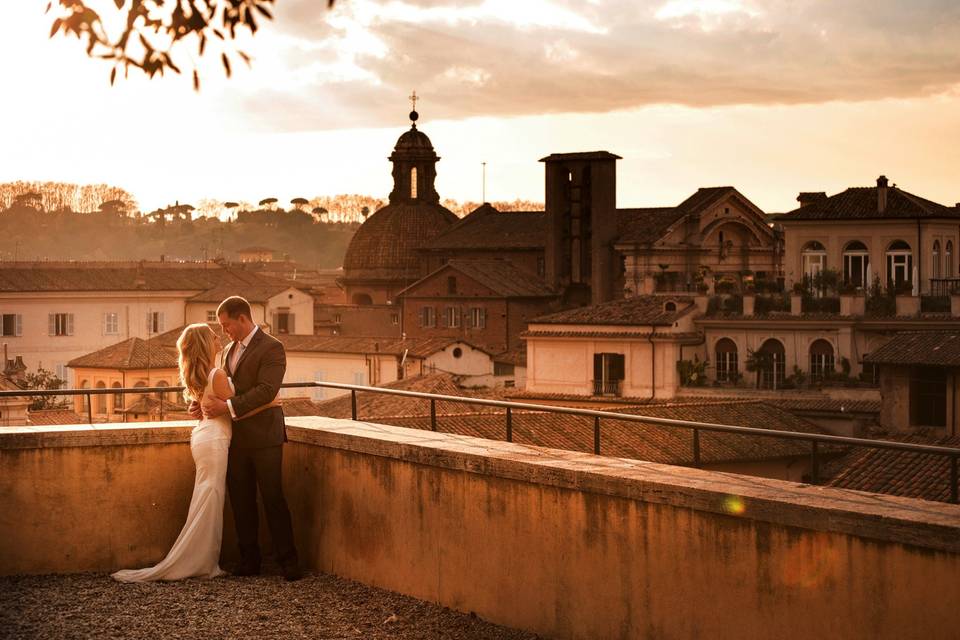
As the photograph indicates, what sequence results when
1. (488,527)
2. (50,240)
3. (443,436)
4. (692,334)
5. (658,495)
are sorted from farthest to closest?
(50,240)
(692,334)
(443,436)
(488,527)
(658,495)

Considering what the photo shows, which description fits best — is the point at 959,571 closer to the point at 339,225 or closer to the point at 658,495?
the point at 658,495

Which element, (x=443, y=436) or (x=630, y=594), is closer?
(x=630, y=594)

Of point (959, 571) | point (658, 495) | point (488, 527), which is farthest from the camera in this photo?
point (488, 527)

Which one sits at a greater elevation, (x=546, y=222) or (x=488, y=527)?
(x=546, y=222)

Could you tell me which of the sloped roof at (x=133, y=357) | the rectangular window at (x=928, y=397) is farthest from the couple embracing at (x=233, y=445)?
the sloped roof at (x=133, y=357)

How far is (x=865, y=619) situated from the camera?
18.5 feet

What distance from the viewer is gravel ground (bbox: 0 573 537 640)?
7.34m

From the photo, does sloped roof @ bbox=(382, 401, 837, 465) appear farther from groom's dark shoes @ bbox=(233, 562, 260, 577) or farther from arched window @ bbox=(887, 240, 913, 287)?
arched window @ bbox=(887, 240, 913, 287)

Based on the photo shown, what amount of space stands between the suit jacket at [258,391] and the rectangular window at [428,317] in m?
74.5

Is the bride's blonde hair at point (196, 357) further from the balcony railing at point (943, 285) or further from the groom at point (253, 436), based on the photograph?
the balcony railing at point (943, 285)

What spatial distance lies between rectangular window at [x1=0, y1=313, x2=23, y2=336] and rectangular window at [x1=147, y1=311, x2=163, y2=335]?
292 inches

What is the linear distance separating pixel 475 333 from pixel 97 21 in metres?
74.9

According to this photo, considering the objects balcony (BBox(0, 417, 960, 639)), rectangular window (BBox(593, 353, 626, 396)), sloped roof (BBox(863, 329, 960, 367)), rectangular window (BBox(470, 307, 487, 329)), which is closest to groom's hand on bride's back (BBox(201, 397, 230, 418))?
balcony (BBox(0, 417, 960, 639))

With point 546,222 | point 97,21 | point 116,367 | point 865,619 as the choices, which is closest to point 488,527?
point 865,619
